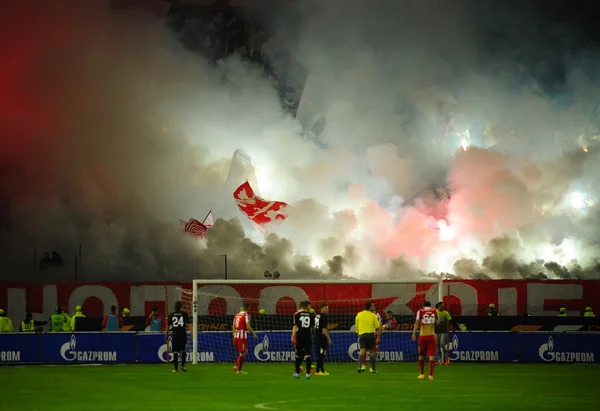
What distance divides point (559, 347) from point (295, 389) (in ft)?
51.3

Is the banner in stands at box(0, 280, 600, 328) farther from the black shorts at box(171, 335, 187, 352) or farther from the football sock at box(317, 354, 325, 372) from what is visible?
the football sock at box(317, 354, 325, 372)

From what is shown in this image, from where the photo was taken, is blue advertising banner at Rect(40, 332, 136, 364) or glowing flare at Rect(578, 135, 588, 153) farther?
glowing flare at Rect(578, 135, 588, 153)

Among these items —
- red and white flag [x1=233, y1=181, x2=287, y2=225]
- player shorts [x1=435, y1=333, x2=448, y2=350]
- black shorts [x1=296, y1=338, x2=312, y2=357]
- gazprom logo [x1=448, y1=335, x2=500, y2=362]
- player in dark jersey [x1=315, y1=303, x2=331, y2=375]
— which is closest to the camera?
black shorts [x1=296, y1=338, x2=312, y2=357]

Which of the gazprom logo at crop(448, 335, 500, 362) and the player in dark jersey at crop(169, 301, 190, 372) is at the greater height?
the player in dark jersey at crop(169, 301, 190, 372)

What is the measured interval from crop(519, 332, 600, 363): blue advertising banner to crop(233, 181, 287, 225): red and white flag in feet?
153

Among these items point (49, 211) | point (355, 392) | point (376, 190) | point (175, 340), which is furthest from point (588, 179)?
point (355, 392)

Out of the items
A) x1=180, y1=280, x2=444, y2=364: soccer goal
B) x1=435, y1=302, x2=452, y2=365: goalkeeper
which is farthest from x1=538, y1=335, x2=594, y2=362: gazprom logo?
x1=180, y1=280, x2=444, y2=364: soccer goal

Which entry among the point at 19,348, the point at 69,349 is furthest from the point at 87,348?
the point at 19,348

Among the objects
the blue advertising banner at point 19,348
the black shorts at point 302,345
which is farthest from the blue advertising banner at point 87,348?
the black shorts at point 302,345

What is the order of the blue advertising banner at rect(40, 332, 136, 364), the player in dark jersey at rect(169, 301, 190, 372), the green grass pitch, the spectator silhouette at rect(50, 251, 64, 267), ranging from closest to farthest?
the green grass pitch → the player in dark jersey at rect(169, 301, 190, 372) → the blue advertising banner at rect(40, 332, 136, 364) → the spectator silhouette at rect(50, 251, 64, 267)

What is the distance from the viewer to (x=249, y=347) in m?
35.2

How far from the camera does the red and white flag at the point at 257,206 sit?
79.9 meters

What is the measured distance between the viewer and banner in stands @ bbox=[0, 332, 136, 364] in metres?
34.9

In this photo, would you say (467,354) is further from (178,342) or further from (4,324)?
(4,324)
